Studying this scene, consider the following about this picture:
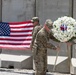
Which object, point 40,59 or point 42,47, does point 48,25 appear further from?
point 40,59

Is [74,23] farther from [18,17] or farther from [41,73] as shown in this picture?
[18,17]

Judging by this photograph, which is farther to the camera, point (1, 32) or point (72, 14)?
point (1, 32)

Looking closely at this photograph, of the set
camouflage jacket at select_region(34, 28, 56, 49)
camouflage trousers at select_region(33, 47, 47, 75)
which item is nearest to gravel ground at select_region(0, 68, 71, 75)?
camouflage trousers at select_region(33, 47, 47, 75)

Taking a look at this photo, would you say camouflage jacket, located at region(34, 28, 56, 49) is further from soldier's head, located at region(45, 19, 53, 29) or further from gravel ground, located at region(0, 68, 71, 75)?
gravel ground, located at region(0, 68, 71, 75)

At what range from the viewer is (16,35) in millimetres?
11875

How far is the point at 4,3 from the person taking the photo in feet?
41.0

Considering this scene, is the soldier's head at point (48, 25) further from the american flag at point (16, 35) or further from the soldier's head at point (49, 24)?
the american flag at point (16, 35)

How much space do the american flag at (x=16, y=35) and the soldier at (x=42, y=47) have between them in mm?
2732

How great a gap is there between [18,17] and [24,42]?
3.64 feet

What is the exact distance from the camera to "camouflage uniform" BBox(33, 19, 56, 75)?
8.62 m

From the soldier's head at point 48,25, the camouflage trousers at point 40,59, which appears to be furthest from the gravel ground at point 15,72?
the soldier's head at point 48,25

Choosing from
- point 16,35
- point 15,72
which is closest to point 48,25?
point 15,72

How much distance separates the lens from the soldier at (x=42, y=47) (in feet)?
28.2

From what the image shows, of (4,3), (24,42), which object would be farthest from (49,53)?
(4,3)
